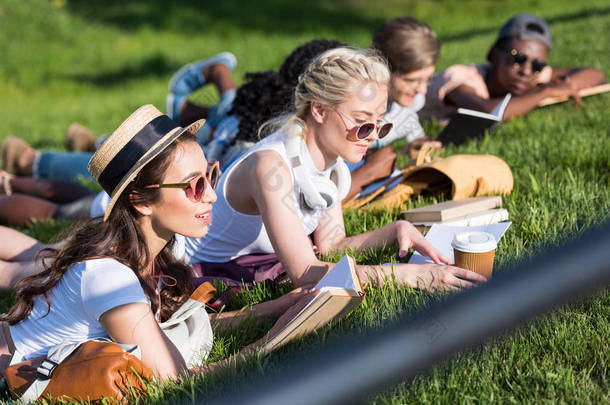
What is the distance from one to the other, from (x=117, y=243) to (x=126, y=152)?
14.5 inches

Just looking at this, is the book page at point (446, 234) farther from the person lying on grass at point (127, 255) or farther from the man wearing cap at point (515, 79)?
the man wearing cap at point (515, 79)

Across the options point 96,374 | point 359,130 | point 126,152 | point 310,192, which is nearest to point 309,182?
point 310,192

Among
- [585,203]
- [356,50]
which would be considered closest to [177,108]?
[356,50]

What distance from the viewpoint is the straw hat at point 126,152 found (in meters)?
2.41

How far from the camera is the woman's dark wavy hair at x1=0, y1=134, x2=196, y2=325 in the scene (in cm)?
244

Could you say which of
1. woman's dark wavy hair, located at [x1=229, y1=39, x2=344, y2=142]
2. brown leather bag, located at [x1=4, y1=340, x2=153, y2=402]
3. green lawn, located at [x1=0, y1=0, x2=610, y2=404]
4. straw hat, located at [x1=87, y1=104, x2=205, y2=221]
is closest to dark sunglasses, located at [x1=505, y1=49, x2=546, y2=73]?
green lawn, located at [x1=0, y1=0, x2=610, y2=404]

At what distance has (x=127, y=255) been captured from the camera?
249 cm

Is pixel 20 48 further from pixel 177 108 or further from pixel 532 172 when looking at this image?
pixel 532 172

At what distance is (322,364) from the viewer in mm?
701

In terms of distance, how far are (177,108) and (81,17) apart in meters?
11.6

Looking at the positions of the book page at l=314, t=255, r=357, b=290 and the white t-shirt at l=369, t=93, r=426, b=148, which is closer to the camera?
the book page at l=314, t=255, r=357, b=290

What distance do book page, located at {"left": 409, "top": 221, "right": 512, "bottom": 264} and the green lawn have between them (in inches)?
3.8

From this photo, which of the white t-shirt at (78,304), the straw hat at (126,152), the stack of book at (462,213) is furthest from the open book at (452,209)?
the white t-shirt at (78,304)

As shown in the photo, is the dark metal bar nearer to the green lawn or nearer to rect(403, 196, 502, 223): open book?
the green lawn
